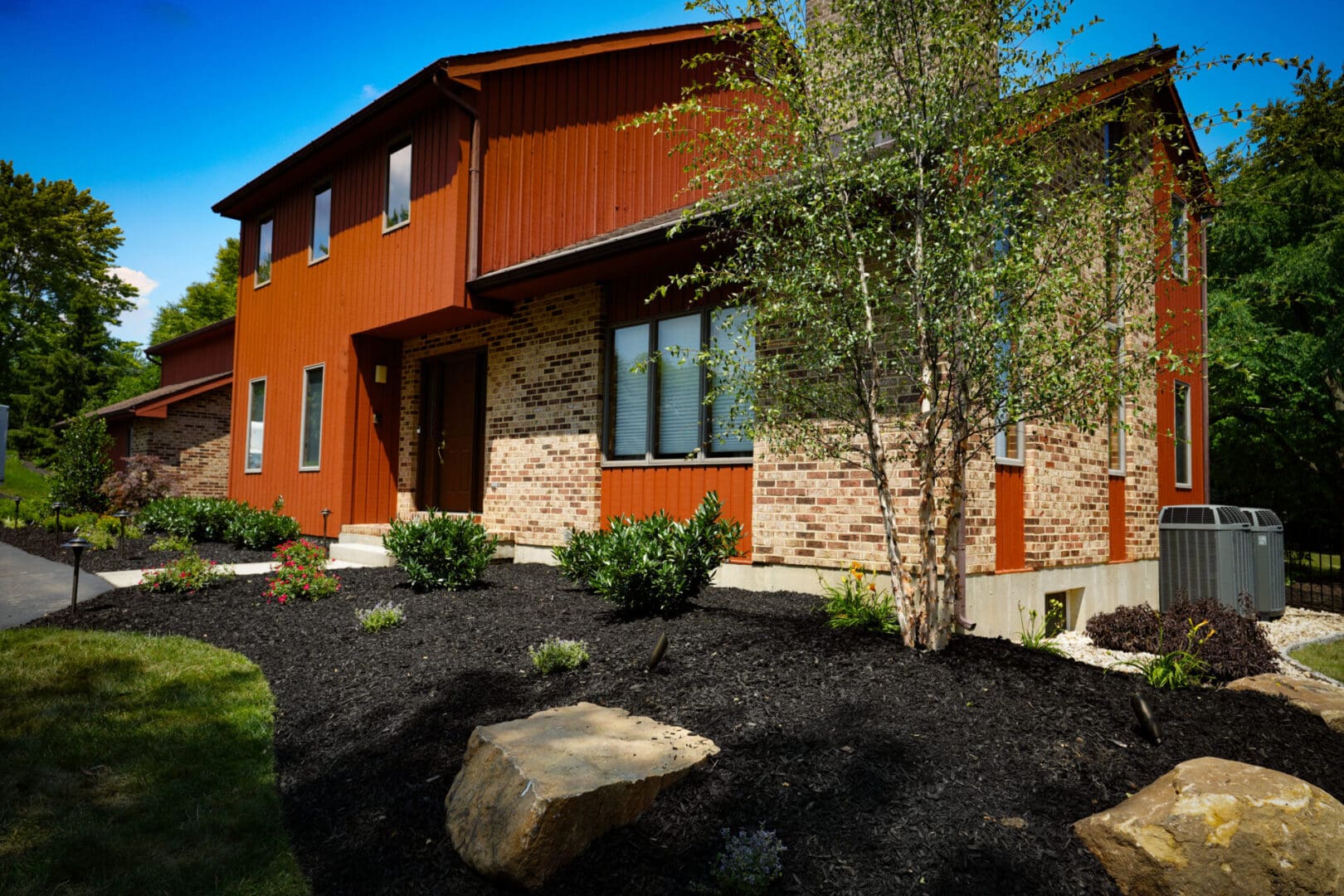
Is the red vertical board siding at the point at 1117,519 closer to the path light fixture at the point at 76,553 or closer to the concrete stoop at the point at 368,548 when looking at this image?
the concrete stoop at the point at 368,548

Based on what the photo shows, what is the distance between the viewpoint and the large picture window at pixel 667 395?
7637 millimetres

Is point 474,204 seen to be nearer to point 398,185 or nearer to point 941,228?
point 398,185

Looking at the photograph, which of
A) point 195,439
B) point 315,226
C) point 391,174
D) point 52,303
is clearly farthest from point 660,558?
point 52,303

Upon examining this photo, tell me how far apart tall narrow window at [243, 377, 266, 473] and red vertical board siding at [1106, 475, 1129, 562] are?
13260mm

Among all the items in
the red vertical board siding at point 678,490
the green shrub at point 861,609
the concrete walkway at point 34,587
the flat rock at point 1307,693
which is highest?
the red vertical board siding at point 678,490

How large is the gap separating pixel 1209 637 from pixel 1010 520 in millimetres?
1845

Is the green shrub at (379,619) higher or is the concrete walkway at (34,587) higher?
the green shrub at (379,619)

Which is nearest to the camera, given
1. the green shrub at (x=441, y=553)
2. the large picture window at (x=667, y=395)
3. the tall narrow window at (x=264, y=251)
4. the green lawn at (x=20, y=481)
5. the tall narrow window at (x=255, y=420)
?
the green shrub at (x=441, y=553)

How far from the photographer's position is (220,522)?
12586 millimetres

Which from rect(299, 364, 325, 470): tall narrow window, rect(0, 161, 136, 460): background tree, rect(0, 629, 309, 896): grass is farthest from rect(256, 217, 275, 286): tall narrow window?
rect(0, 161, 136, 460): background tree

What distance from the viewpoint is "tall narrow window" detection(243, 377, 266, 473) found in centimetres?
1413

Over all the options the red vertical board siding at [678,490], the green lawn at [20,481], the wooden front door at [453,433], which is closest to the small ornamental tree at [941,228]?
the red vertical board siding at [678,490]

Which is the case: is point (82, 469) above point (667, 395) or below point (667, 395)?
below

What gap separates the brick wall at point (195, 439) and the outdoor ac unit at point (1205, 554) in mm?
18988
